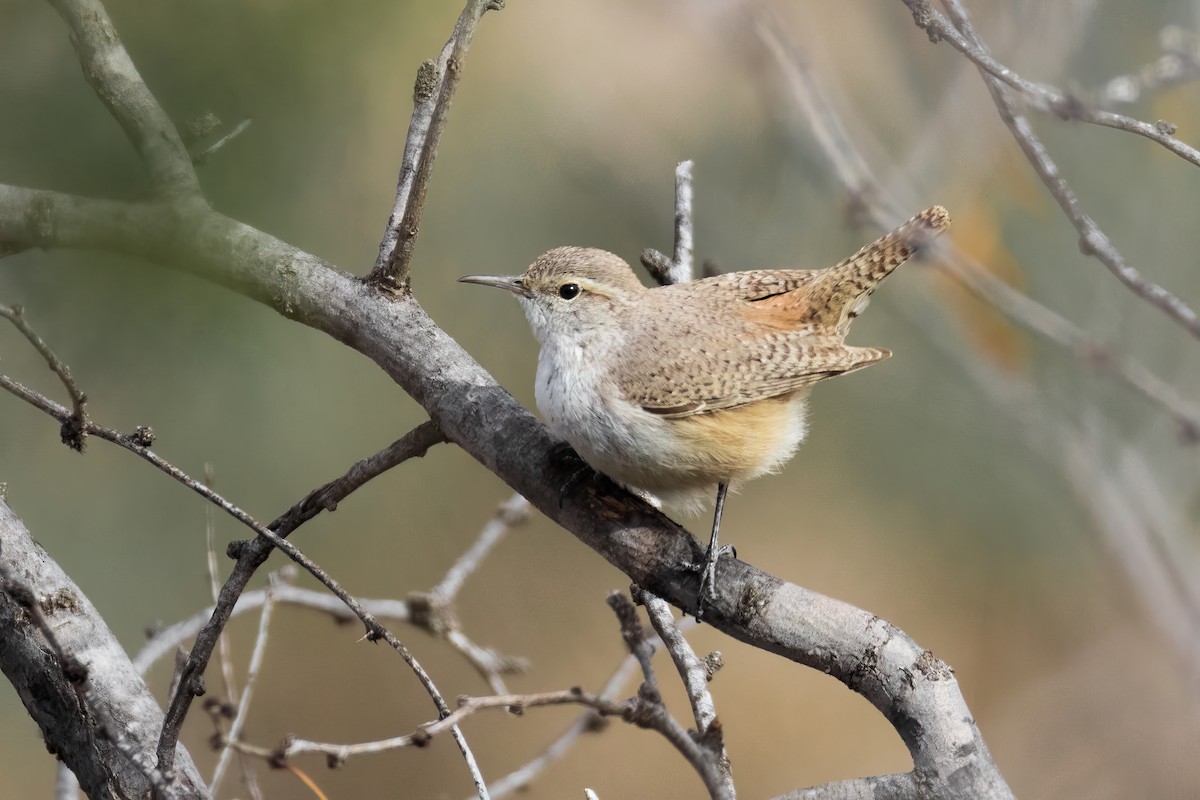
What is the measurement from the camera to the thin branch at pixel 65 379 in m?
0.62

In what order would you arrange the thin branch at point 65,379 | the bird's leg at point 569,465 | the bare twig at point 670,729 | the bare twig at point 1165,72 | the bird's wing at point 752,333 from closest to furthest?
the bare twig at point 670,729
the thin branch at point 65,379
the bird's leg at point 569,465
the bird's wing at point 752,333
the bare twig at point 1165,72

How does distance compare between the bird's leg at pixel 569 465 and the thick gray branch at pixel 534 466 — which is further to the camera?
the bird's leg at pixel 569 465

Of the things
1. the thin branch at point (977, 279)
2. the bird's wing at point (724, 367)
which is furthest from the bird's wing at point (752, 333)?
the thin branch at point (977, 279)

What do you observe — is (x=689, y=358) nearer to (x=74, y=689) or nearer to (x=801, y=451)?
(x=74, y=689)

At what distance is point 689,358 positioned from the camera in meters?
1.08

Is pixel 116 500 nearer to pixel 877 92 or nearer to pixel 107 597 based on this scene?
pixel 107 597

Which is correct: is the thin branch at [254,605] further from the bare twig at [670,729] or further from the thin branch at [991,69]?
the thin branch at [991,69]

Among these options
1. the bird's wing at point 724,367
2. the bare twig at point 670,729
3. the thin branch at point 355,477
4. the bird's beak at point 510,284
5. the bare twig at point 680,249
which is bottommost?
the bare twig at point 670,729

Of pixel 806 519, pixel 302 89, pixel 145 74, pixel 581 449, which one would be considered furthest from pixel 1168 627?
pixel 145 74

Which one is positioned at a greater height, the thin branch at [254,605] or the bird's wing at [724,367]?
the bird's wing at [724,367]

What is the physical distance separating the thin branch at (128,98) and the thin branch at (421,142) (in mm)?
234

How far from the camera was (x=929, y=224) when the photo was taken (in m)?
1.18

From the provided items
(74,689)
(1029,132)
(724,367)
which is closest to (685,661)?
(724,367)

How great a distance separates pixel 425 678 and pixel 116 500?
100 centimetres
